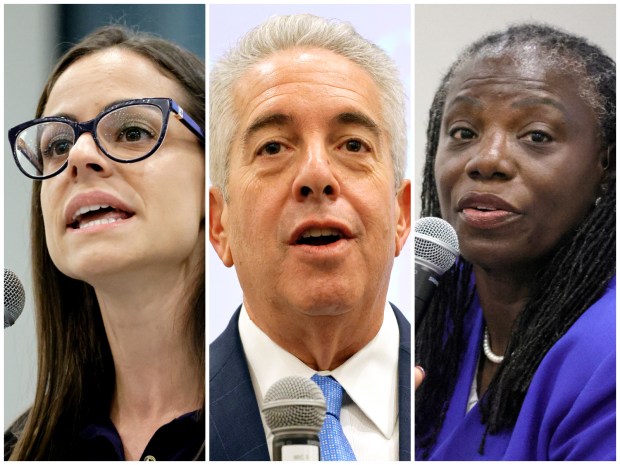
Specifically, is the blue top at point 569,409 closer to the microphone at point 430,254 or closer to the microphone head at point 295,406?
the microphone at point 430,254

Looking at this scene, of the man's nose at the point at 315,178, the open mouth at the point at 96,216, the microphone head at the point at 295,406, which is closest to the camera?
the microphone head at the point at 295,406

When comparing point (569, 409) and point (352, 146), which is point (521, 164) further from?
point (569, 409)

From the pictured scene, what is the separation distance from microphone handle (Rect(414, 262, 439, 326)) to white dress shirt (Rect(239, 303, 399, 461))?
0.36 ft

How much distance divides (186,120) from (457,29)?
0.96 m

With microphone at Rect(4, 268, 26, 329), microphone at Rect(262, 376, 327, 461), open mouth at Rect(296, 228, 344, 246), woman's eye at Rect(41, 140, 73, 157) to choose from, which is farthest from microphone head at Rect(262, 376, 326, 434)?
woman's eye at Rect(41, 140, 73, 157)

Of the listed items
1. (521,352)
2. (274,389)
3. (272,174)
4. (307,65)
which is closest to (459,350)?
(521,352)

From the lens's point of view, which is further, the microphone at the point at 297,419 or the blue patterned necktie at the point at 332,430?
the blue patterned necktie at the point at 332,430

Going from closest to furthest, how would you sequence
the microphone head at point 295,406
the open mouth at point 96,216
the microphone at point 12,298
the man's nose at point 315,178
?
1. the microphone head at point 295,406
2. the man's nose at point 315,178
3. the open mouth at point 96,216
4. the microphone at point 12,298

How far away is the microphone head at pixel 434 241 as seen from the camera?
125 inches

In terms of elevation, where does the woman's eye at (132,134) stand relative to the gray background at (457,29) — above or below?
below

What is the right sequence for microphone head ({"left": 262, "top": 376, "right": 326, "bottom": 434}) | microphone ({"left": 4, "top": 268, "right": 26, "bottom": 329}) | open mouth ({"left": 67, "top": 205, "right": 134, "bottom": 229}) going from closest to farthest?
microphone head ({"left": 262, "top": 376, "right": 326, "bottom": 434})
open mouth ({"left": 67, "top": 205, "right": 134, "bottom": 229})
microphone ({"left": 4, "top": 268, "right": 26, "bottom": 329})

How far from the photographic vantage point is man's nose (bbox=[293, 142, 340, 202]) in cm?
302

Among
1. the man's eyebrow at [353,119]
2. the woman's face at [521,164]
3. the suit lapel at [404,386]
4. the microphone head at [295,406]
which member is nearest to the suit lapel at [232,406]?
the microphone head at [295,406]

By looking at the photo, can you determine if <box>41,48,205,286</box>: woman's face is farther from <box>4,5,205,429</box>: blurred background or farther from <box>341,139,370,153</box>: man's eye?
<box>341,139,370,153</box>: man's eye
